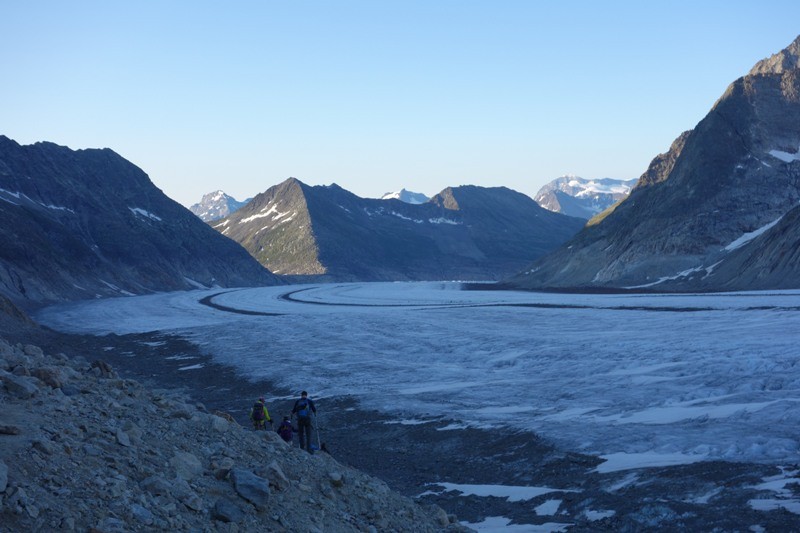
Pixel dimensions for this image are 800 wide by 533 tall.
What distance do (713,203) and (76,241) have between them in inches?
4037

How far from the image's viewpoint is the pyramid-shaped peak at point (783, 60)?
163m

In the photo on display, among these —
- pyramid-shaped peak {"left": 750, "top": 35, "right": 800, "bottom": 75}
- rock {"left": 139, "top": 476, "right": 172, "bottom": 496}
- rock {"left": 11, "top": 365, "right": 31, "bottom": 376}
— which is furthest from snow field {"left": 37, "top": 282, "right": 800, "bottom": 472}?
pyramid-shaped peak {"left": 750, "top": 35, "right": 800, "bottom": 75}

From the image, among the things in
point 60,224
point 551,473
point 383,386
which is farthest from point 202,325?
point 60,224

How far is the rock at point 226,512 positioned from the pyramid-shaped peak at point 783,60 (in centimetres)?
17211

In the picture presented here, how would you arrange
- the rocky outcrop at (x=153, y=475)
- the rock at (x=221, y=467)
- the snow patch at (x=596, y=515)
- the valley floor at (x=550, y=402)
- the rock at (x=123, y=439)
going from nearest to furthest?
the rocky outcrop at (x=153, y=475), the rock at (x=123, y=439), the rock at (x=221, y=467), the snow patch at (x=596, y=515), the valley floor at (x=550, y=402)

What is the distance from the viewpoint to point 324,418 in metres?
29.0

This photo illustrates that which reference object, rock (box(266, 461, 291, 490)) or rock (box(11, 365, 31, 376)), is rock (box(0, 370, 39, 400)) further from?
rock (box(266, 461, 291, 490))

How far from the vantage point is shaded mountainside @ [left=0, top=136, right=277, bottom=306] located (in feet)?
376

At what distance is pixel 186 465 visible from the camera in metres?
13.7

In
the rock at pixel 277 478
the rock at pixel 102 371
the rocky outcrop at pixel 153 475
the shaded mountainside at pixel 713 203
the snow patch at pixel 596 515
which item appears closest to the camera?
the rocky outcrop at pixel 153 475

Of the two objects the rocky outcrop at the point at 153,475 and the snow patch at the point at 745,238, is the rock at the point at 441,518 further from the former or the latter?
the snow patch at the point at 745,238

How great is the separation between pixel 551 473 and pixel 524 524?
160 inches

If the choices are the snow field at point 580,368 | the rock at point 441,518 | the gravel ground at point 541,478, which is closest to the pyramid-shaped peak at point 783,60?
the snow field at point 580,368

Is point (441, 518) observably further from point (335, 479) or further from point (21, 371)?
point (21, 371)
